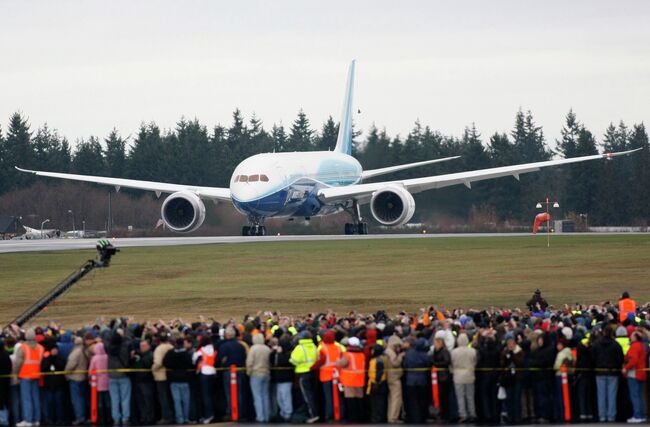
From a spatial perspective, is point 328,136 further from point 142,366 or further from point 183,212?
point 142,366

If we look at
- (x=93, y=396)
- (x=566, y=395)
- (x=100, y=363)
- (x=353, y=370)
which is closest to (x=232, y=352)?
(x=353, y=370)

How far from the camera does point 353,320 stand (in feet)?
98.2

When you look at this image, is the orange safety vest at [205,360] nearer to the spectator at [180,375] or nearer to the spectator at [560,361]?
the spectator at [180,375]

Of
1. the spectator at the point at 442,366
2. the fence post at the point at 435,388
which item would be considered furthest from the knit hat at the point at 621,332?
the fence post at the point at 435,388

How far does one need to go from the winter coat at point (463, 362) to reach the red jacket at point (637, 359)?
9.30ft

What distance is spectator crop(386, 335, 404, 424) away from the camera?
25.4 m

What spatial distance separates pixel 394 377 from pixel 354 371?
77cm

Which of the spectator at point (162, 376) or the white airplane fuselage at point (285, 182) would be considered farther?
the white airplane fuselage at point (285, 182)

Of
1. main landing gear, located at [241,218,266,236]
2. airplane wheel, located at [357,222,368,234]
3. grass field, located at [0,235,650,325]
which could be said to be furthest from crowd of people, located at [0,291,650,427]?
airplane wheel, located at [357,222,368,234]

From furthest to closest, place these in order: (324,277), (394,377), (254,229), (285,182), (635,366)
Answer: (254,229), (285,182), (324,277), (394,377), (635,366)

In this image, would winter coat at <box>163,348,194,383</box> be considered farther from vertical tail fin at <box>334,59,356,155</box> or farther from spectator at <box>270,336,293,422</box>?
vertical tail fin at <box>334,59,356,155</box>

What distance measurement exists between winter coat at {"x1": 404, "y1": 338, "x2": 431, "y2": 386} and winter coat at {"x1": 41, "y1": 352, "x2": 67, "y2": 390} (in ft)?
21.8

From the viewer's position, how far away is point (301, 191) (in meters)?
80.9

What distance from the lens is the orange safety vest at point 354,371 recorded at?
25297mm
